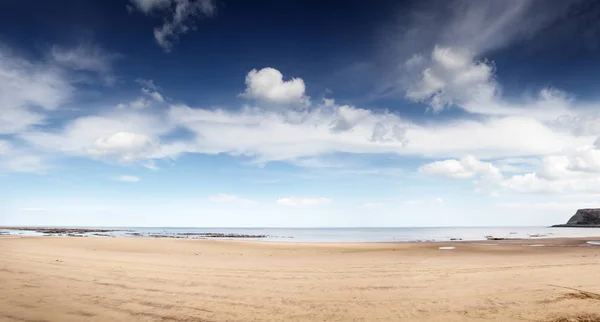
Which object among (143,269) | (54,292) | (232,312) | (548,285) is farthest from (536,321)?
(143,269)

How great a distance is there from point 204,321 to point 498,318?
27.0ft

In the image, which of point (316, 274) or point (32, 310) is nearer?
point (32, 310)

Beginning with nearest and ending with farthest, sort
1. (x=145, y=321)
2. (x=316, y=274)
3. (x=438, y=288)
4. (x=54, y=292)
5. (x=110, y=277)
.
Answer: (x=145, y=321) < (x=54, y=292) < (x=438, y=288) < (x=110, y=277) < (x=316, y=274)

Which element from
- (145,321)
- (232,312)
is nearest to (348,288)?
(232,312)

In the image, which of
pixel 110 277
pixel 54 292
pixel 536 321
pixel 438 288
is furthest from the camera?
pixel 110 277

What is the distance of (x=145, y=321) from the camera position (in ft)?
29.7

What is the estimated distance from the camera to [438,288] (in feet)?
44.3

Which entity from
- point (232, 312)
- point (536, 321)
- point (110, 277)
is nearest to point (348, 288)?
point (232, 312)

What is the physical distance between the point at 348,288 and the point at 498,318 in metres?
5.29

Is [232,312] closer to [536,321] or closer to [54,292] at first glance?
[54,292]

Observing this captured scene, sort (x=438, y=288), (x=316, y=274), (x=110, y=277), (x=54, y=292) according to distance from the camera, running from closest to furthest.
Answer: (x=54, y=292), (x=438, y=288), (x=110, y=277), (x=316, y=274)

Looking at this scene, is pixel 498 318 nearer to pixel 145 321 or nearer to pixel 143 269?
pixel 145 321

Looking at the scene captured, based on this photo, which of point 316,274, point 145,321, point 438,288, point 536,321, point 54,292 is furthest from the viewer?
point 316,274

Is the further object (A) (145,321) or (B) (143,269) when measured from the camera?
(B) (143,269)
